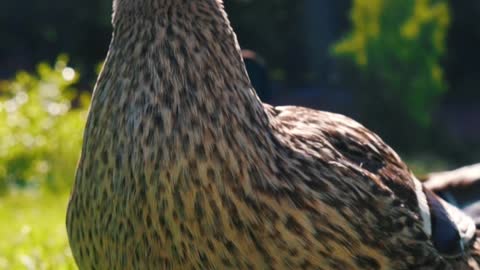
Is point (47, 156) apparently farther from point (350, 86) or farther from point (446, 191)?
point (446, 191)

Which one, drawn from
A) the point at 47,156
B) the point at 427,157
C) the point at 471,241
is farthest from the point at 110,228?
the point at 427,157

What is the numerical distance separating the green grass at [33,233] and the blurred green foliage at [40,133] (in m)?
0.31

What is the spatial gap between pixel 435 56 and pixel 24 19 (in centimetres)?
551

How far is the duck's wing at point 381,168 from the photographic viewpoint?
3.04 metres

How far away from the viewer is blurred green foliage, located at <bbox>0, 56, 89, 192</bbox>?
7.87 m

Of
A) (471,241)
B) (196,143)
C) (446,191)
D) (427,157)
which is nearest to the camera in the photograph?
(196,143)

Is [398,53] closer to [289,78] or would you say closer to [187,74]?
[289,78]

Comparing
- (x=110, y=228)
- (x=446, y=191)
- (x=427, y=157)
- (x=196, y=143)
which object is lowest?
(x=427, y=157)

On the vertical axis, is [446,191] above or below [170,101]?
below

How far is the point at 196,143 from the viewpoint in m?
2.75

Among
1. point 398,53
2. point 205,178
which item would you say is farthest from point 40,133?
point 205,178

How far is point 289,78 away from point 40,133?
5.47m

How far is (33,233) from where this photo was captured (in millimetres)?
5820

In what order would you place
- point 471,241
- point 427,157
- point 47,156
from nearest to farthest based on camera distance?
point 471,241
point 47,156
point 427,157
